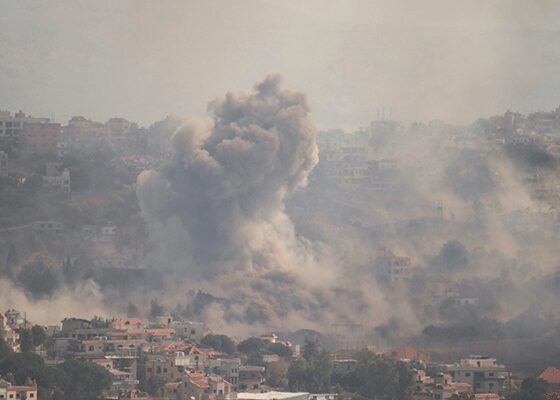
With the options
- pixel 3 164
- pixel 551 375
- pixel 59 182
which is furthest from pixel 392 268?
pixel 551 375

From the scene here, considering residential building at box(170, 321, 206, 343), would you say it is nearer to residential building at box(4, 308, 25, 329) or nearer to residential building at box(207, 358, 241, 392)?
residential building at box(4, 308, 25, 329)

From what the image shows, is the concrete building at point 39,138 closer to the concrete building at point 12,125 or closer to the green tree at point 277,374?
the concrete building at point 12,125

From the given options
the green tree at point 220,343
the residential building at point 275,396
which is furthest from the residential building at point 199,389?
the green tree at point 220,343

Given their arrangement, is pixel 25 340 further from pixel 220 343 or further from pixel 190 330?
pixel 190 330

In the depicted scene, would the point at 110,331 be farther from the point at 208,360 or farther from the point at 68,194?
the point at 68,194

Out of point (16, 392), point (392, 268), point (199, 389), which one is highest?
point (392, 268)

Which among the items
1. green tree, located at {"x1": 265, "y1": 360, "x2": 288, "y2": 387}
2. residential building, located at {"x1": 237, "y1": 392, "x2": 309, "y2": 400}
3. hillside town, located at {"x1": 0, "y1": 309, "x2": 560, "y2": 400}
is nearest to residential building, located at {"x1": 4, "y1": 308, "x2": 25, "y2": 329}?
hillside town, located at {"x1": 0, "y1": 309, "x2": 560, "y2": 400}

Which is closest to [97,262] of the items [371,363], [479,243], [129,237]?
[129,237]
